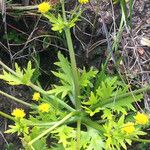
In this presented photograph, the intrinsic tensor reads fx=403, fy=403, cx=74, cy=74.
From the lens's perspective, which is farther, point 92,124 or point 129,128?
point 92,124

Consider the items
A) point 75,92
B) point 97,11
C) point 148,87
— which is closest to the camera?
point 148,87

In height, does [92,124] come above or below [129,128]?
below

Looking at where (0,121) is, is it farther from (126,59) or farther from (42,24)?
(126,59)

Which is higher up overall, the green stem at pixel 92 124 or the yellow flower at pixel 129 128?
the yellow flower at pixel 129 128

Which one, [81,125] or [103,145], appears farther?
[81,125]

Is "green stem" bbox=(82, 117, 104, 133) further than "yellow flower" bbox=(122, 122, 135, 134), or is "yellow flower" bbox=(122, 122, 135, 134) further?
"green stem" bbox=(82, 117, 104, 133)

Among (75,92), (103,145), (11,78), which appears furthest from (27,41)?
(103,145)

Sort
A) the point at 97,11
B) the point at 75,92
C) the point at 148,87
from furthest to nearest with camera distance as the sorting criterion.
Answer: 1. the point at 97,11
2. the point at 75,92
3. the point at 148,87

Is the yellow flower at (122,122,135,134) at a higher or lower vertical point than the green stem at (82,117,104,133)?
higher

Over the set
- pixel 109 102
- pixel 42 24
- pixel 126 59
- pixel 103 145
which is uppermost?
pixel 42 24

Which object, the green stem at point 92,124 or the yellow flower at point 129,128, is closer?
the yellow flower at point 129,128

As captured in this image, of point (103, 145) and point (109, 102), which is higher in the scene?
point (109, 102)
